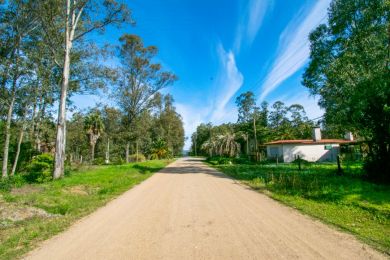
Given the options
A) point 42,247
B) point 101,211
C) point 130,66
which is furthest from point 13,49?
point 42,247

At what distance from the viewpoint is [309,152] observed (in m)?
33.3

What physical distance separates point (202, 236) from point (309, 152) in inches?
1265

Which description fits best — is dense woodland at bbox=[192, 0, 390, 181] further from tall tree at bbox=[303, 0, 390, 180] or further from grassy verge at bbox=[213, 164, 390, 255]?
grassy verge at bbox=[213, 164, 390, 255]

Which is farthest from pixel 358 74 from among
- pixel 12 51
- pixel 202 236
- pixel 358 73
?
pixel 12 51

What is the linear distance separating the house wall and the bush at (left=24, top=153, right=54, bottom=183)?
2689cm

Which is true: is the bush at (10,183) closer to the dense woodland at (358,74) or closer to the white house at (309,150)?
the dense woodland at (358,74)

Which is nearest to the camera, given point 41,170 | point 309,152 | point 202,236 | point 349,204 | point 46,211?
point 202,236

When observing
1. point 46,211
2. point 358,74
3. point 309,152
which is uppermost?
point 358,74

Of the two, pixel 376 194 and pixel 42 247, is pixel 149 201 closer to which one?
pixel 42 247

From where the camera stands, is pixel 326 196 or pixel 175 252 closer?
pixel 175 252

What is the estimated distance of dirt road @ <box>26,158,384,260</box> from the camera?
4020 millimetres

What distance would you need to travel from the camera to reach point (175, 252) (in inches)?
161

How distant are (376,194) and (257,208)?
537 cm

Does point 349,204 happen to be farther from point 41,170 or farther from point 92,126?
point 92,126
